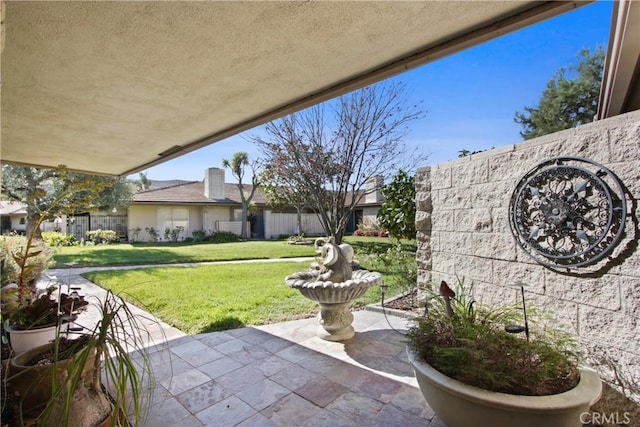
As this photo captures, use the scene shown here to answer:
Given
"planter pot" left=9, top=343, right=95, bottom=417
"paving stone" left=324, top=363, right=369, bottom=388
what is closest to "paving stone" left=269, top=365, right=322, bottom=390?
"paving stone" left=324, top=363, right=369, bottom=388

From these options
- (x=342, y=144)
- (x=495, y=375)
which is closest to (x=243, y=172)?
(x=342, y=144)

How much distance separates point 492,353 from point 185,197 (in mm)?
18831

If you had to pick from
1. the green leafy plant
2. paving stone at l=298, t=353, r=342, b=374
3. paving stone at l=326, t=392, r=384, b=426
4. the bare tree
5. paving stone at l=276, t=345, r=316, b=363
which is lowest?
paving stone at l=326, t=392, r=384, b=426

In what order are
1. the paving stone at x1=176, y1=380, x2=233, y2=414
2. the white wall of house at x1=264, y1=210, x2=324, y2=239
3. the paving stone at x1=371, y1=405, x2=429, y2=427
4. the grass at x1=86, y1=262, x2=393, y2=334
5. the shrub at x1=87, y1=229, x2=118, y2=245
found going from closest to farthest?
the paving stone at x1=371, y1=405, x2=429, y2=427
the paving stone at x1=176, y1=380, x2=233, y2=414
the grass at x1=86, y1=262, x2=393, y2=334
the shrub at x1=87, y1=229, x2=118, y2=245
the white wall of house at x1=264, y1=210, x2=324, y2=239

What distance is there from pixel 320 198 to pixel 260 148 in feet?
8.59

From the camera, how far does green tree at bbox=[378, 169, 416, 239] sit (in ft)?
20.9

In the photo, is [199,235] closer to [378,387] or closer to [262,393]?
[262,393]

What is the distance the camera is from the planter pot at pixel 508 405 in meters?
1.67

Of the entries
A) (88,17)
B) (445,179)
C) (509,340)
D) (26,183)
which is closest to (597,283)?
(509,340)

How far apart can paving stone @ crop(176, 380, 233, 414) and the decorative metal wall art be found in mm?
3022

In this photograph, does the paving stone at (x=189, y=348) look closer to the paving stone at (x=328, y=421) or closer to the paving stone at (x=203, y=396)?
the paving stone at (x=203, y=396)

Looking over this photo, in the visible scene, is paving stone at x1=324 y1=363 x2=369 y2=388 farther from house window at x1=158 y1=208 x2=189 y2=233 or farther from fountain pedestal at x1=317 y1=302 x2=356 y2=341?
house window at x1=158 y1=208 x2=189 y2=233

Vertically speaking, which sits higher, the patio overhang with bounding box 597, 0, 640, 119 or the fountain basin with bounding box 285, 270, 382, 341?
the patio overhang with bounding box 597, 0, 640, 119

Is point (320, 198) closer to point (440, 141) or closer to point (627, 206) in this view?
point (440, 141)
